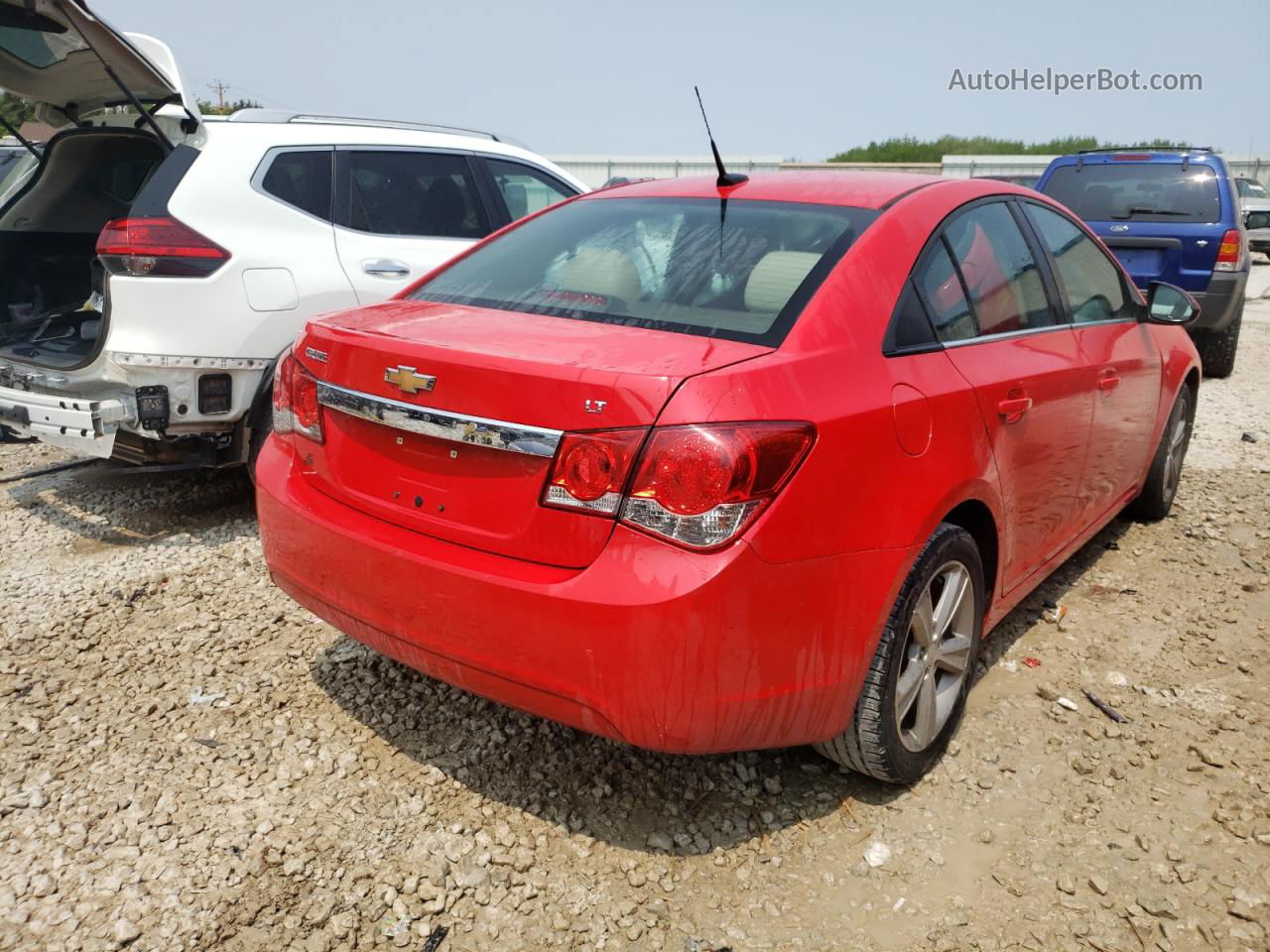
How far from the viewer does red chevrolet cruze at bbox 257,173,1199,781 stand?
203 cm

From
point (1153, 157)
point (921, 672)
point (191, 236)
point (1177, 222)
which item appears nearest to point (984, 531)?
point (921, 672)

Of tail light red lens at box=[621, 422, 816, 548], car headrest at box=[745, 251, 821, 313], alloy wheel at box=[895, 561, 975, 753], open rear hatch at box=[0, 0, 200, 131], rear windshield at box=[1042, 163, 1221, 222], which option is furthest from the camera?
rear windshield at box=[1042, 163, 1221, 222]

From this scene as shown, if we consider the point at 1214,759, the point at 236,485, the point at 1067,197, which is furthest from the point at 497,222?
the point at 1067,197

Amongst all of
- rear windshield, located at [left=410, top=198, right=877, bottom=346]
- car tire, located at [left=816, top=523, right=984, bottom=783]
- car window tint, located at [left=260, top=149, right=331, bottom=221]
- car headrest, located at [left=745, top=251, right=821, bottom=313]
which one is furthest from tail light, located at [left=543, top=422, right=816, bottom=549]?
car window tint, located at [left=260, top=149, right=331, bottom=221]

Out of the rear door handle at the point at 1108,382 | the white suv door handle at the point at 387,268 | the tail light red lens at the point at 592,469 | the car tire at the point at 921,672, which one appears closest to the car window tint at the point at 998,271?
the rear door handle at the point at 1108,382

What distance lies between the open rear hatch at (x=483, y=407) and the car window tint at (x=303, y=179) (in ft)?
7.15

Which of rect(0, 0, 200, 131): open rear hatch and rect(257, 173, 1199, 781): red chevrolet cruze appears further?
rect(0, 0, 200, 131): open rear hatch

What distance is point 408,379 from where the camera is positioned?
232 centimetres

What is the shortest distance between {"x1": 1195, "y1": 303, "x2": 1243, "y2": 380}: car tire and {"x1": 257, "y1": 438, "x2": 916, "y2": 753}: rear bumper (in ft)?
25.2

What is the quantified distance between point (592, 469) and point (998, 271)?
1.67m

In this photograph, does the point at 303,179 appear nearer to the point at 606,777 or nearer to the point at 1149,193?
the point at 606,777

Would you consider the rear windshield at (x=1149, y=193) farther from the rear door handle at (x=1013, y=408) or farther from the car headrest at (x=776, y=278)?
the car headrest at (x=776, y=278)

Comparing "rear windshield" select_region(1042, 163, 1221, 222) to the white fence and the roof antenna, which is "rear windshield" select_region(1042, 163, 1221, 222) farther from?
the white fence

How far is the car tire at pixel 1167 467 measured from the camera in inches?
181
